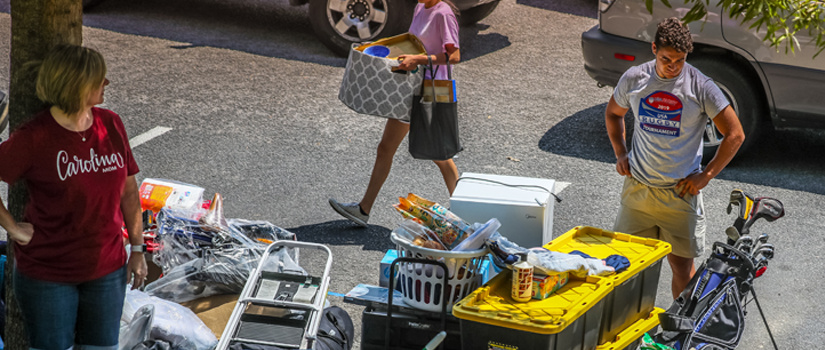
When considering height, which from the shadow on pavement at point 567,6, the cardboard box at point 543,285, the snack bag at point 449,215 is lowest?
the shadow on pavement at point 567,6

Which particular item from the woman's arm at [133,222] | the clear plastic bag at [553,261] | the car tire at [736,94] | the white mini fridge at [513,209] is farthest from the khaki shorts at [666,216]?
the car tire at [736,94]

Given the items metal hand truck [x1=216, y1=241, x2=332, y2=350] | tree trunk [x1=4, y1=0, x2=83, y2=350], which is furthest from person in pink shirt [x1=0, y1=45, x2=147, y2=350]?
metal hand truck [x1=216, y1=241, x2=332, y2=350]

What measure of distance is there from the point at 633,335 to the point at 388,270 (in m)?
1.24

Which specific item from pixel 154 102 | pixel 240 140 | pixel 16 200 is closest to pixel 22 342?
pixel 16 200

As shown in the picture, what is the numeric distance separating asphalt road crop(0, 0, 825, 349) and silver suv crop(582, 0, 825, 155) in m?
0.47

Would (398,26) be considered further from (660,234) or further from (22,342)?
(22,342)

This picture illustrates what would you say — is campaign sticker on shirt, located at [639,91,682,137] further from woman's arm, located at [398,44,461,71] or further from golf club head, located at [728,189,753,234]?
woman's arm, located at [398,44,461,71]

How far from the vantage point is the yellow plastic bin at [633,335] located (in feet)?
13.2

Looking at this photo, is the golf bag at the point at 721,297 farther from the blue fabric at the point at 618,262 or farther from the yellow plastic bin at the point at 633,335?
the blue fabric at the point at 618,262

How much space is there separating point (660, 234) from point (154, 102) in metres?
5.19

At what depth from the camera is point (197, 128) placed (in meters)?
7.69

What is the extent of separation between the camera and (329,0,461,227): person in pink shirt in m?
5.59

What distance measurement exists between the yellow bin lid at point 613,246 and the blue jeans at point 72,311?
1975mm

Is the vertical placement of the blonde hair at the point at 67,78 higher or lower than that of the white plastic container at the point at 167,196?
higher
